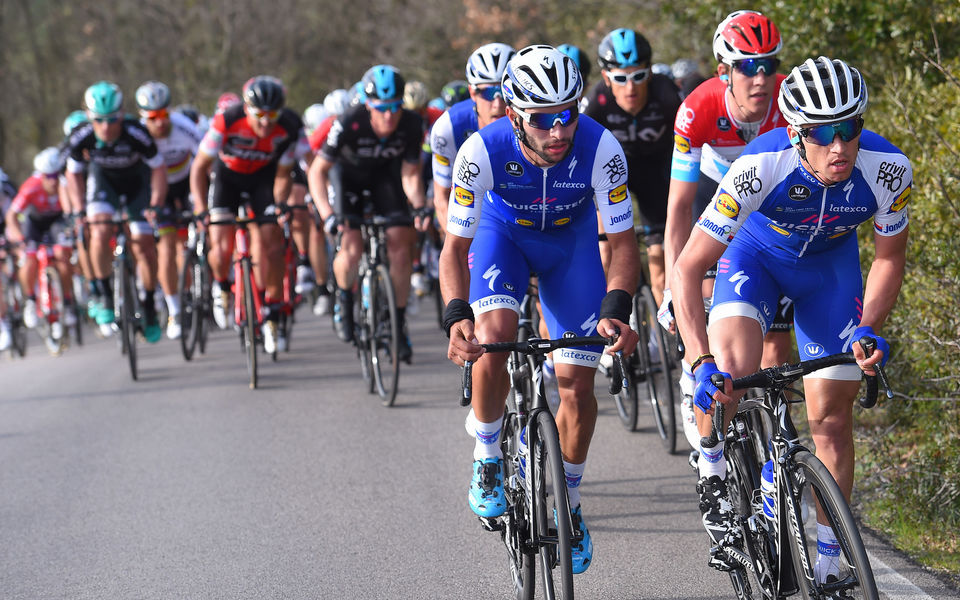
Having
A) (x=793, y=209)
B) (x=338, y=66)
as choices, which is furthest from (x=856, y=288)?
(x=338, y=66)

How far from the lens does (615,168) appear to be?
4.72 metres

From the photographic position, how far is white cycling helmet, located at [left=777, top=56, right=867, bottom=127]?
3.83 m

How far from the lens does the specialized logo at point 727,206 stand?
→ 13.4 feet

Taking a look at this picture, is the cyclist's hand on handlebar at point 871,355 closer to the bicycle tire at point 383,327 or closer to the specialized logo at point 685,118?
the specialized logo at point 685,118

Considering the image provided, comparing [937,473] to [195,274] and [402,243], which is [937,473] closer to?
[402,243]

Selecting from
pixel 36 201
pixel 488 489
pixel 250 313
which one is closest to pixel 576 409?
pixel 488 489

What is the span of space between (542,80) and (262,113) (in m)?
5.84

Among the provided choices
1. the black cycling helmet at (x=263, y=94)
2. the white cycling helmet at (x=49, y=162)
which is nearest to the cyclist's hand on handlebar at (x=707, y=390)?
the black cycling helmet at (x=263, y=94)

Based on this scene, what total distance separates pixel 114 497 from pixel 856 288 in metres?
4.41

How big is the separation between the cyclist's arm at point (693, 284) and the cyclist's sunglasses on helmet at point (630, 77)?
3.19 meters

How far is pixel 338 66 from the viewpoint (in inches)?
1167

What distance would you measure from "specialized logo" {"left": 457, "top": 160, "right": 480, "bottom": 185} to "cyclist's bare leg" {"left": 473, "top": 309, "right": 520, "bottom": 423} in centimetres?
56

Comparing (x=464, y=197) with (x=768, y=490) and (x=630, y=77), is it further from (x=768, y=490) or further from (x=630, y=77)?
(x=630, y=77)

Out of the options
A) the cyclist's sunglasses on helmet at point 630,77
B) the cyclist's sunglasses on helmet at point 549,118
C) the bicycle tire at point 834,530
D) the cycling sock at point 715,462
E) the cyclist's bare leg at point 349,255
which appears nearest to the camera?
the bicycle tire at point 834,530
